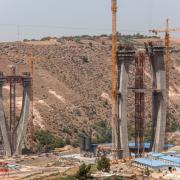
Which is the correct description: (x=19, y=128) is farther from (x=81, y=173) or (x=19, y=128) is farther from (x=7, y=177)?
(x=81, y=173)

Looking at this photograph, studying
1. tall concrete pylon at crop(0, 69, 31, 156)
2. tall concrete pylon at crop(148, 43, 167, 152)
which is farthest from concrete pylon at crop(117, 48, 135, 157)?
tall concrete pylon at crop(0, 69, 31, 156)

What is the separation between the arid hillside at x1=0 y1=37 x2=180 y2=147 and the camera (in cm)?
10862

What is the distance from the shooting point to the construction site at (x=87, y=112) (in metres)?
72.8

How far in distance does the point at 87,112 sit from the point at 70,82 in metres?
14.5

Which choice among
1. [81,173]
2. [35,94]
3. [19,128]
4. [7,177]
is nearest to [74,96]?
[35,94]

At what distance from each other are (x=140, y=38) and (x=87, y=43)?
36.6 meters

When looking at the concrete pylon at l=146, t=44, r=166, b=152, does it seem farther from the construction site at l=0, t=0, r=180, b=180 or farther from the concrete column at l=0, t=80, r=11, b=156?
the concrete column at l=0, t=80, r=11, b=156

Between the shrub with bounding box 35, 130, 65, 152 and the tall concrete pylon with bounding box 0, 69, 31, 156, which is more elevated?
the tall concrete pylon with bounding box 0, 69, 31, 156

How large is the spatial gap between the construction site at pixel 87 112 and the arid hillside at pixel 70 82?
0.74ft

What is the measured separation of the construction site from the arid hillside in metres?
0.23

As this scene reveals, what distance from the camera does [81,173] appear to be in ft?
194

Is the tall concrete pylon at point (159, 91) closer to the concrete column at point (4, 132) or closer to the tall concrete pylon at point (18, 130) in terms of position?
the tall concrete pylon at point (18, 130)

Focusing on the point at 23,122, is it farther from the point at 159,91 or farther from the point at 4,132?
the point at 159,91

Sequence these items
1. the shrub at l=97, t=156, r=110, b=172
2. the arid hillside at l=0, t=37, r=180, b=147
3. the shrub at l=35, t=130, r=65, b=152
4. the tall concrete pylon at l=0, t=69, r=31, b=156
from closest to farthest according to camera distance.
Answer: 1. the shrub at l=97, t=156, r=110, b=172
2. the tall concrete pylon at l=0, t=69, r=31, b=156
3. the shrub at l=35, t=130, r=65, b=152
4. the arid hillside at l=0, t=37, r=180, b=147
